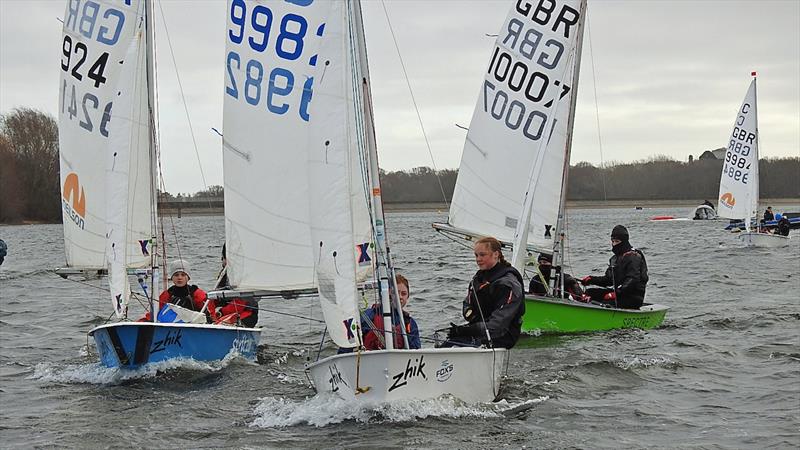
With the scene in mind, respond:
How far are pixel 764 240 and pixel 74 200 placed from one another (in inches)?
888

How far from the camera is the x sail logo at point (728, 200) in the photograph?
34.0 metres

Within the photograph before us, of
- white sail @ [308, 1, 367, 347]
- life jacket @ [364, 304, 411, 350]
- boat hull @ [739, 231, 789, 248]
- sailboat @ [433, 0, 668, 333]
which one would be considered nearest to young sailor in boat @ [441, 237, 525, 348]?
life jacket @ [364, 304, 411, 350]

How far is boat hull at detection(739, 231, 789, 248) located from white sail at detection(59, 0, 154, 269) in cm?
2216

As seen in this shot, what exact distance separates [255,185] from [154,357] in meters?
1.83

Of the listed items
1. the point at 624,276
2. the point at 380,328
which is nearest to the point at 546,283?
the point at 624,276

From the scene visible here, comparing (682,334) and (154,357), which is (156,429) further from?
(682,334)

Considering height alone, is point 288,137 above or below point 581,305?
above

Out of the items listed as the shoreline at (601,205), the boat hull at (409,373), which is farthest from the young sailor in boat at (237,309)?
the shoreline at (601,205)

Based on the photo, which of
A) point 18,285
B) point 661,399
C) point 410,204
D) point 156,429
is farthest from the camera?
point 410,204

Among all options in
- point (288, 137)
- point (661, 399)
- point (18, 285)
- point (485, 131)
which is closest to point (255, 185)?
point (288, 137)

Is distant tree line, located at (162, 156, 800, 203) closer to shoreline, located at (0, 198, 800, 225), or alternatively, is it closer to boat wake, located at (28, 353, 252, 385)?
shoreline, located at (0, 198, 800, 225)

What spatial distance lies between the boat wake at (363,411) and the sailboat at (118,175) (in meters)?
1.72

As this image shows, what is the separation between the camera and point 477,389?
7.48 m

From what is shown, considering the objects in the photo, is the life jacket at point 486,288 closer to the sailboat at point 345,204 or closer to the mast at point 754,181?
the sailboat at point 345,204
